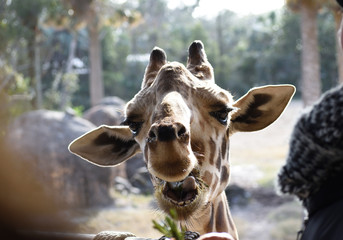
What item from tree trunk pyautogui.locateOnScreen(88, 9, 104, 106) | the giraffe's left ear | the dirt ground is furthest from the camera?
tree trunk pyautogui.locateOnScreen(88, 9, 104, 106)

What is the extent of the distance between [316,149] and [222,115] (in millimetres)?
580

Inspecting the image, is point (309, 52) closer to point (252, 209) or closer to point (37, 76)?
point (252, 209)

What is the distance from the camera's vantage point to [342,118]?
207cm

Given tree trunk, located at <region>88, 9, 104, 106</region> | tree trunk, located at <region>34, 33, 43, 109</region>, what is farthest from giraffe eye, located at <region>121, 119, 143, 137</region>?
tree trunk, located at <region>88, 9, 104, 106</region>

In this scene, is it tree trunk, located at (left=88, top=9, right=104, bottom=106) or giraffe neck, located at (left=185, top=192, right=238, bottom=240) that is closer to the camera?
giraffe neck, located at (left=185, top=192, right=238, bottom=240)

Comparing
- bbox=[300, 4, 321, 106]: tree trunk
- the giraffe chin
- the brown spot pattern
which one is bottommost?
the giraffe chin

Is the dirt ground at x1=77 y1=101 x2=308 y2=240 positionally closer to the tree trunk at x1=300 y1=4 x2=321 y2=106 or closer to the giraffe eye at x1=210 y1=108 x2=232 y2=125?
the tree trunk at x1=300 y1=4 x2=321 y2=106

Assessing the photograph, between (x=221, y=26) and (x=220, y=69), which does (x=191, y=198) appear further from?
(x=221, y=26)

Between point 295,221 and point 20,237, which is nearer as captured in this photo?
point 20,237

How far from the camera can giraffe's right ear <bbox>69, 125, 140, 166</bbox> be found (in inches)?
114

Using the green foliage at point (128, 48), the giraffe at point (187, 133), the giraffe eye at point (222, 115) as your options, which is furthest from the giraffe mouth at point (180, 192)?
the green foliage at point (128, 48)

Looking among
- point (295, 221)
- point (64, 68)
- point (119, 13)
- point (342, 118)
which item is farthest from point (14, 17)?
point (342, 118)

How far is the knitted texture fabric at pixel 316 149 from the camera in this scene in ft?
6.89

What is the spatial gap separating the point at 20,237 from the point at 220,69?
83.1 ft
